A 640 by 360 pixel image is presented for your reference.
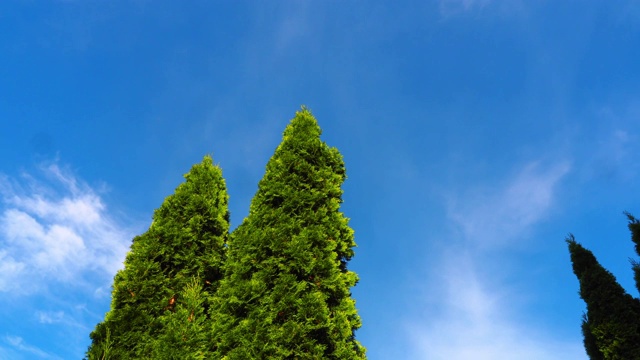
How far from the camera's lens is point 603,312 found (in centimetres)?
1284

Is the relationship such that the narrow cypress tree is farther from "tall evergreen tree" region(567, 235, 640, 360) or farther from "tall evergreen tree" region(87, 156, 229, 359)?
"tall evergreen tree" region(87, 156, 229, 359)

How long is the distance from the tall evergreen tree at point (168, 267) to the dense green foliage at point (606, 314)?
13.3m

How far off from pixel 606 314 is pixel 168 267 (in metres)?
15.2

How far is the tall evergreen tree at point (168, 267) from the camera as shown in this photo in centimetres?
993

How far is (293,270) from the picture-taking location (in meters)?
8.86

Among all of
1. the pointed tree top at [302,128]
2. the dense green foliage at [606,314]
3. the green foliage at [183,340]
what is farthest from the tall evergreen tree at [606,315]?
the green foliage at [183,340]

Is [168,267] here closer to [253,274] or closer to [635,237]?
[253,274]

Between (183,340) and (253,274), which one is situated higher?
(253,274)

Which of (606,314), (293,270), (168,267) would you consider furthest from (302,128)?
(606,314)

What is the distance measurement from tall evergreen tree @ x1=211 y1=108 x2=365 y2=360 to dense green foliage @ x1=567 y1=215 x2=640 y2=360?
9559 millimetres

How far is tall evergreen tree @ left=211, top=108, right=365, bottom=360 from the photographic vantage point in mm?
7863

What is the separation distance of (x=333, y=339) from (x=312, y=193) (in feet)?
12.5

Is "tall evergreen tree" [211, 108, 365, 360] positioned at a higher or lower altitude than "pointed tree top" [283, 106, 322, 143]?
lower

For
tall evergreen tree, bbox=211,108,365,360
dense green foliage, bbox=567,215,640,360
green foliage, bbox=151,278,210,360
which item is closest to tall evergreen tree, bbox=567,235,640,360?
dense green foliage, bbox=567,215,640,360
